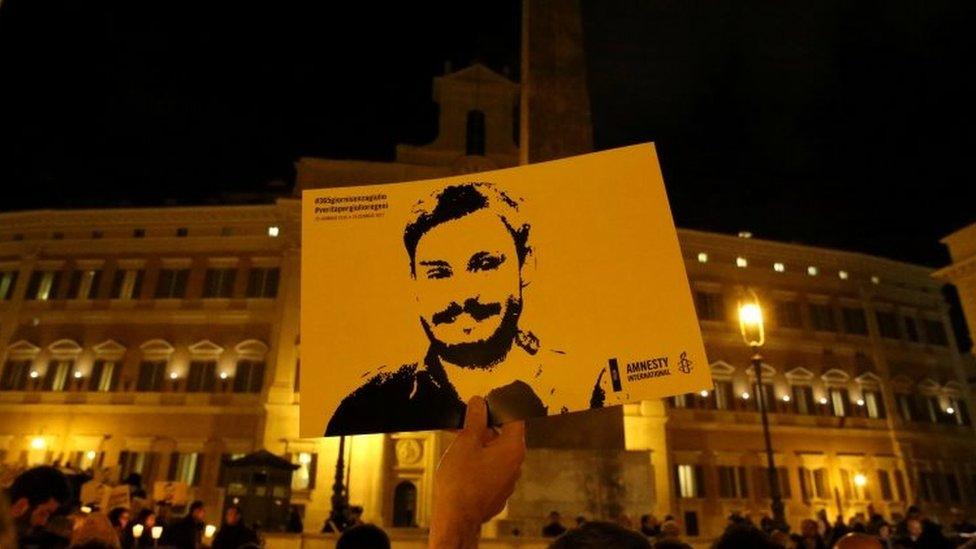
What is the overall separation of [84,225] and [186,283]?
5.39 meters

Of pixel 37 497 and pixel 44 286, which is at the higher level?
pixel 44 286

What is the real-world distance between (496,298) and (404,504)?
22857 mm

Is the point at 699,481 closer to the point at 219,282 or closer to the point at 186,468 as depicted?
the point at 186,468

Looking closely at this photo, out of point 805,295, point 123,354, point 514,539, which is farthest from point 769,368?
point 123,354

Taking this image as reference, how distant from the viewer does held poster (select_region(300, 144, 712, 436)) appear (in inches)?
74.7

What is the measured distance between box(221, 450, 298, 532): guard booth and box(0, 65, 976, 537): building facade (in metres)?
6.21

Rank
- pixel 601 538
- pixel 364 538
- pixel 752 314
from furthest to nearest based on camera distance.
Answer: pixel 752 314 → pixel 364 538 → pixel 601 538

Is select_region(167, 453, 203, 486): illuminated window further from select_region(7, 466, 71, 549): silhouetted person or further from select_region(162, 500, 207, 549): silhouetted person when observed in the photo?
select_region(7, 466, 71, 549): silhouetted person

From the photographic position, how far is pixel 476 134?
94.7 feet

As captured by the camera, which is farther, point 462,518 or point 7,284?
point 7,284

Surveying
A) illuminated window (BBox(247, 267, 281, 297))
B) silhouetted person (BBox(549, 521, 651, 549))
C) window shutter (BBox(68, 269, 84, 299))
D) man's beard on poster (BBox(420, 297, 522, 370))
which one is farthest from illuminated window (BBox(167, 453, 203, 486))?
silhouetted person (BBox(549, 521, 651, 549))

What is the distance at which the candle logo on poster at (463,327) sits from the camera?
1.89 m

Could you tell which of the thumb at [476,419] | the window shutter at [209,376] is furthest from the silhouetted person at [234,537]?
the window shutter at [209,376]

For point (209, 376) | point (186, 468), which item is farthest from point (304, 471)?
point (209, 376)
